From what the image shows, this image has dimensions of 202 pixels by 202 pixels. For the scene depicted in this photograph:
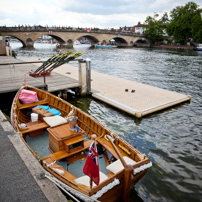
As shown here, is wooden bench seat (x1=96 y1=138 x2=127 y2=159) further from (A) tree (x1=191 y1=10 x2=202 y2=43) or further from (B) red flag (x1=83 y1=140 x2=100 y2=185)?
(A) tree (x1=191 y1=10 x2=202 y2=43)

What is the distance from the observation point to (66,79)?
47.4 ft

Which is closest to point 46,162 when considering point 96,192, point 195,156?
point 96,192

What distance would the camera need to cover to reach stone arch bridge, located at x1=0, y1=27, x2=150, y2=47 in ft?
192

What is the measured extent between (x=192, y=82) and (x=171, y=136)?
13765 mm

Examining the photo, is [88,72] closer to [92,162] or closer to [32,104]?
[32,104]

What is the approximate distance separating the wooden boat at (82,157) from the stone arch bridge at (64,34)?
5795cm

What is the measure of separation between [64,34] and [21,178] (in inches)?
2778

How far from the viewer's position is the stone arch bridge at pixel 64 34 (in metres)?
58.6

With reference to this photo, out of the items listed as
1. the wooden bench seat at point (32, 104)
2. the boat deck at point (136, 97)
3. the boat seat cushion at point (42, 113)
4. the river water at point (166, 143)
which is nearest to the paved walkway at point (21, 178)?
the boat seat cushion at point (42, 113)

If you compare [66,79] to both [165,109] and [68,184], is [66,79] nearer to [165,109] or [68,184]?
[165,109]

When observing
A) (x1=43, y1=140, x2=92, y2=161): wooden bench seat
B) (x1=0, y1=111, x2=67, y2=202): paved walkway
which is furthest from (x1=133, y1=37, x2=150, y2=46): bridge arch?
(x1=0, y1=111, x2=67, y2=202): paved walkway

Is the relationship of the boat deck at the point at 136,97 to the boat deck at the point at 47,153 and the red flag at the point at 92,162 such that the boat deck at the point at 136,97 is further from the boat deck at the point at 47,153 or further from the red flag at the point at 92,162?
the red flag at the point at 92,162

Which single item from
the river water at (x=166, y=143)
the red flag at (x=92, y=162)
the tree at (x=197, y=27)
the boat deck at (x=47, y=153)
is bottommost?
the river water at (x=166, y=143)

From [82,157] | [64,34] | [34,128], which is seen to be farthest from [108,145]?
[64,34]
